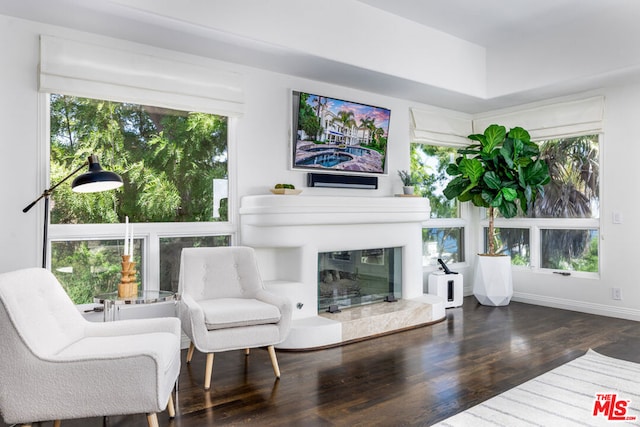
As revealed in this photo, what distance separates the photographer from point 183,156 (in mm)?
3898

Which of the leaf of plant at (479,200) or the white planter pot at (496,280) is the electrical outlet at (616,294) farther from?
the leaf of plant at (479,200)

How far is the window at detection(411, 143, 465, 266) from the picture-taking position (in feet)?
18.6

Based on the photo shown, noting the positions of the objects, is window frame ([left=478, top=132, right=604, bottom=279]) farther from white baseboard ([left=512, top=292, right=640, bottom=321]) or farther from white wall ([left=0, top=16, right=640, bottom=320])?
white baseboard ([left=512, top=292, right=640, bottom=321])

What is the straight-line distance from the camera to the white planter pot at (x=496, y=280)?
17.1 feet

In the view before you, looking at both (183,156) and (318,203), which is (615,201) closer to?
(318,203)

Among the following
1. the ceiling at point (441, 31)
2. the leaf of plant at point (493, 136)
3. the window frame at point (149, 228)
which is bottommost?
the window frame at point (149, 228)

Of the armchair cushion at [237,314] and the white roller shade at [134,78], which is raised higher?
the white roller shade at [134,78]

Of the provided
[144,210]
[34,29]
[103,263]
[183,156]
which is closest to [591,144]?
[183,156]

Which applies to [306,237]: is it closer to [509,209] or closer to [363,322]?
[363,322]

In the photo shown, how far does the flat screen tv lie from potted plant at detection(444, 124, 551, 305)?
101 cm

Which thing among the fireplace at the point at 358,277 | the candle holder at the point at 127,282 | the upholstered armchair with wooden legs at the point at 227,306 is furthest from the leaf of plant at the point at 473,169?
the candle holder at the point at 127,282

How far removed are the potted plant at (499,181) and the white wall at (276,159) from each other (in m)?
0.57

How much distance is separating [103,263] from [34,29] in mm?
1704

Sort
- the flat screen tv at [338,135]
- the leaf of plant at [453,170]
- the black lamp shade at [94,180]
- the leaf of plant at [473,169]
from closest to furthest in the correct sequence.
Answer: the black lamp shade at [94,180] < the flat screen tv at [338,135] < the leaf of plant at [473,169] < the leaf of plant at [453,170]
